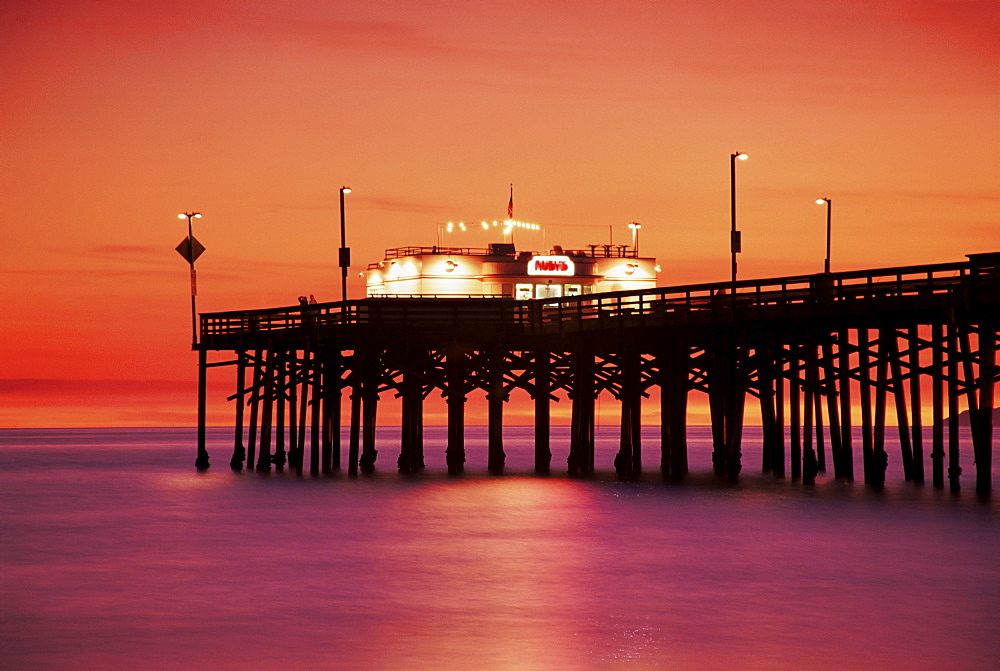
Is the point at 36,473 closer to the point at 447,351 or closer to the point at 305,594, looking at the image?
the point at 447,351

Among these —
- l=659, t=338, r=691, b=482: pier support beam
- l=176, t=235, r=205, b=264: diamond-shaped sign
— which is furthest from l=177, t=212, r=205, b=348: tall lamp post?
l=659, t=338, r=691, b=482: pier support beam

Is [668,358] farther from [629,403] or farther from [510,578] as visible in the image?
[510,578]

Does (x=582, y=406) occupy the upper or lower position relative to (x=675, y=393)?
lower

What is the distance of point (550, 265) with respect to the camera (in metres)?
59.9

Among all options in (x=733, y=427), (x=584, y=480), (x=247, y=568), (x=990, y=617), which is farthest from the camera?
(x=584, y=480)

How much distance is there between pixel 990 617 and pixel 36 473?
57224 millimetres

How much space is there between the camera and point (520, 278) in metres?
59.5

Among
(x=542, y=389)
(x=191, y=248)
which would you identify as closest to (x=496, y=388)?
(x=542, y=389)

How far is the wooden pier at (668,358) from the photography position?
130 feet

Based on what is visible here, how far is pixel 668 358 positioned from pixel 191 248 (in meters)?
20.8

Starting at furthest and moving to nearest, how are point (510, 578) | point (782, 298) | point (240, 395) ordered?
point (240, 395) < point (782, 298) < point (510, 578)

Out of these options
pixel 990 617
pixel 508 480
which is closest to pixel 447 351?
pixel 508 480

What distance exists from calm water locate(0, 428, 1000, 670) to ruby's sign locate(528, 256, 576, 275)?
1189cm

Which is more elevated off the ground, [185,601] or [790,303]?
[790,303]
